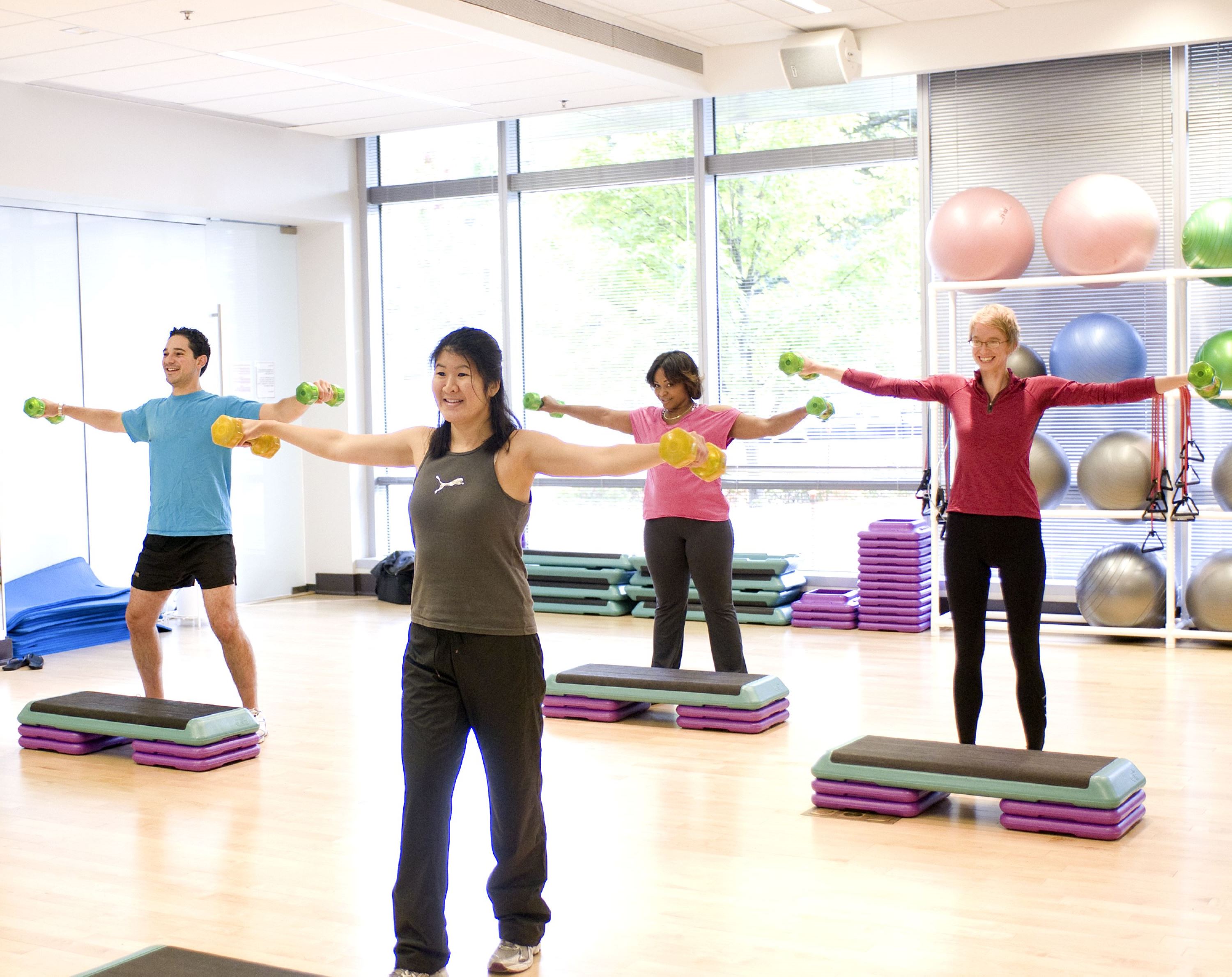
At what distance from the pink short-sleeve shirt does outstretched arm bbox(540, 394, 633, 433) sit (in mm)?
81

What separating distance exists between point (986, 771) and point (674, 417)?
1746 mm

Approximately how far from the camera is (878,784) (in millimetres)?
4145

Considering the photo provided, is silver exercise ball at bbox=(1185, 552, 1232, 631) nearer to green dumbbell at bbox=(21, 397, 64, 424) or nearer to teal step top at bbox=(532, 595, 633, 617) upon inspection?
teal step top at bbox=(532, 595, 633, 617)

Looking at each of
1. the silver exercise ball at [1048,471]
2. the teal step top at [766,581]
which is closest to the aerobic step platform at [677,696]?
the silver exercise ball at [1048,471]

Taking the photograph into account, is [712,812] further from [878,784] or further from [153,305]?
[153,305]

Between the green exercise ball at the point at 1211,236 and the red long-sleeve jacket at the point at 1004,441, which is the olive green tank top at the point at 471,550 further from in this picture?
the green exercise ball at the point at 1211,236

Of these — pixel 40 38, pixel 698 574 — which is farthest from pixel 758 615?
pixel 40 38

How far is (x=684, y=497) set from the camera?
5.05m

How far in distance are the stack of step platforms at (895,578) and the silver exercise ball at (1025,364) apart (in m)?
1.12

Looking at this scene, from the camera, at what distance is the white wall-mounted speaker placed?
730 cm

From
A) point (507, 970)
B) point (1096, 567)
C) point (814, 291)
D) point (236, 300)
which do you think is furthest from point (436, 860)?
point (236, 300)

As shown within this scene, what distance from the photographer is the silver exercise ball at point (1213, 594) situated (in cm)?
665

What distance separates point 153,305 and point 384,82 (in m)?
2.07

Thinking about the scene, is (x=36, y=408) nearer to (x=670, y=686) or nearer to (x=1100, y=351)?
(x=670, y=686)
